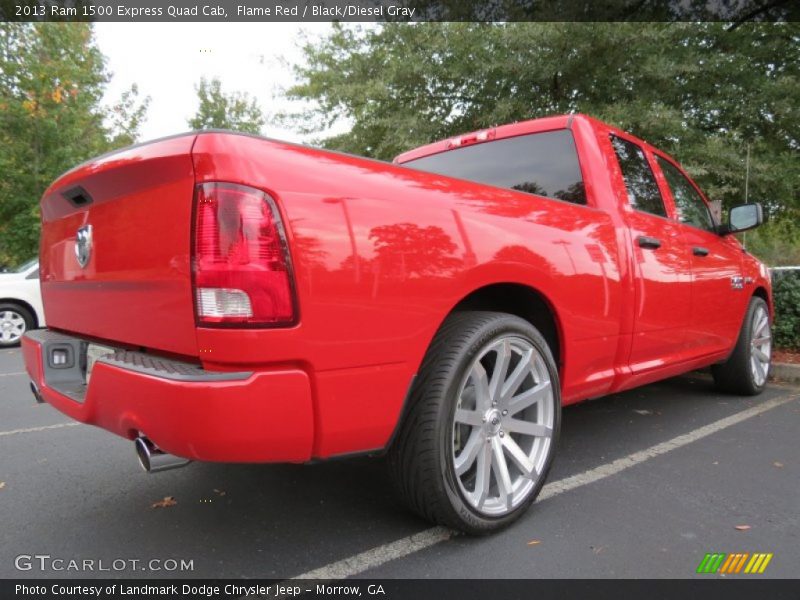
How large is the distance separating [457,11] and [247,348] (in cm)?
773

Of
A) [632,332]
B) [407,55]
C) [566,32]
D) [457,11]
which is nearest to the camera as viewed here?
[632,332]

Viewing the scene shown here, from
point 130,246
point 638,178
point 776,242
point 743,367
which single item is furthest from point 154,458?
point 776,242

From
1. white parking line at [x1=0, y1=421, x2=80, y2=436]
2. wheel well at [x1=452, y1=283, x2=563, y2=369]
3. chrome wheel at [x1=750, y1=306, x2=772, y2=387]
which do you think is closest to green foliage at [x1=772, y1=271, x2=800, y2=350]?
chrome wheel at [x1=750, y1=306, x2=772, y2=387]

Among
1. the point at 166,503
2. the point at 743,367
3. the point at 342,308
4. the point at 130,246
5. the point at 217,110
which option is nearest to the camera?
the point at 342,308

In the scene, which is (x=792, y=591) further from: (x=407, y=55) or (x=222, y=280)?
(x=407, y=55)

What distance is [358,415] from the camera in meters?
1.75

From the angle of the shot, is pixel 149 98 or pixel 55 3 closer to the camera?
pixel 55 3

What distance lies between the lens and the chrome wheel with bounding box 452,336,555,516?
2.14 metres

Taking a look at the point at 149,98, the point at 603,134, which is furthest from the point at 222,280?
the point at 149,98

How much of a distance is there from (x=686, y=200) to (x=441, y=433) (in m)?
2.87

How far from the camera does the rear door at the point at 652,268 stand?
2.94 meters

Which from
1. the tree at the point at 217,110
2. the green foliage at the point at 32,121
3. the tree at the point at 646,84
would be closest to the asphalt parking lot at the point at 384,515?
the tree at the point at 646,84

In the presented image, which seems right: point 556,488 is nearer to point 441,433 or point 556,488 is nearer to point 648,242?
point 441,433

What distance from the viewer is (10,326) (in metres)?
8.73
